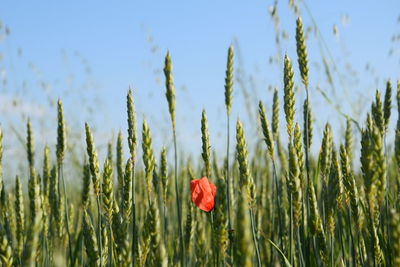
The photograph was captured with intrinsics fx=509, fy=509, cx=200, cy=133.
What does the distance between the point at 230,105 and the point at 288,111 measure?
0.80 feet

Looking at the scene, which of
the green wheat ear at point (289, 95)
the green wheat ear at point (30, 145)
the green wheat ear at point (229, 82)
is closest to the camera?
the green wheat ear at point (289, 95)

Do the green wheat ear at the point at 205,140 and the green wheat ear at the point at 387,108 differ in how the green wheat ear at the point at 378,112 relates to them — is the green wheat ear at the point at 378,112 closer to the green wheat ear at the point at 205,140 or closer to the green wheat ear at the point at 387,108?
the green wheat ear at the point at 387,108

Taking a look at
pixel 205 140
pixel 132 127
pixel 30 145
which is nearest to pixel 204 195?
pixel 205 140

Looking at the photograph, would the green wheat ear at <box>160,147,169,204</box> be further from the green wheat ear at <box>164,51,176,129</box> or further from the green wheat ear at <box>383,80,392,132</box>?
the green wheat ear at <box>383,80,392,132</box>

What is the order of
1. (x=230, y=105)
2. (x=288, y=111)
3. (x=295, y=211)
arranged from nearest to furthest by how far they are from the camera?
(x=295, y=211) < (x=288, y=111) < (x=230, y=105)

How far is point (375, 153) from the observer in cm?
93

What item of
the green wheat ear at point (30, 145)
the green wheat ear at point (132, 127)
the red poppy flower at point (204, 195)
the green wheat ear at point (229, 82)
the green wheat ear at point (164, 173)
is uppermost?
the green wheat ear at point (229, 82)

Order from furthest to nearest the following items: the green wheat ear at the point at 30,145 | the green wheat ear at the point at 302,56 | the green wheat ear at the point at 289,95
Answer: the green wheat ear at the point at 30,145 → the green wheat ear at the point at 302,56 → the green wheat ear at the point at 289,95

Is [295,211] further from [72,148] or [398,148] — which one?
[72,148]

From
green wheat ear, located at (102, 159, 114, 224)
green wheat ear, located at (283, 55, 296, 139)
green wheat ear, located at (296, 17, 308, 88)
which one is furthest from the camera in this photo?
green wheat ear, located at (296, 17, 308, 88)

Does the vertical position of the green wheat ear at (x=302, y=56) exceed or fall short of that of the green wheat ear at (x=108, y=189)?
it exceeds it

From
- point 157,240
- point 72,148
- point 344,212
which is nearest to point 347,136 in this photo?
point 344,212

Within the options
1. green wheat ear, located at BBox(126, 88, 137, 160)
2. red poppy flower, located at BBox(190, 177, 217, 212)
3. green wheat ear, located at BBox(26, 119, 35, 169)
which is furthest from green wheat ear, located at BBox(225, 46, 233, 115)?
green wheat ear, located at BBox(26, 119, 35, 169)

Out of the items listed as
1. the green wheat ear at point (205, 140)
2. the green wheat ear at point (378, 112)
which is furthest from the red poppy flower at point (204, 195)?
the green wheat ear at point (378, 112)
